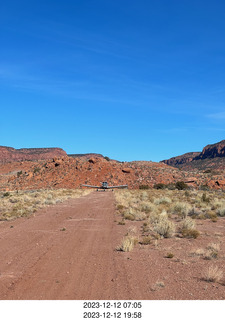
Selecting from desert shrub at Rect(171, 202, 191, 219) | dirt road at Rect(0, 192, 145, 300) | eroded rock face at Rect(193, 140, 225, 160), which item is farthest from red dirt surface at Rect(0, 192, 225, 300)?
eroded rock face at Rect(193, 140, 225, 160)

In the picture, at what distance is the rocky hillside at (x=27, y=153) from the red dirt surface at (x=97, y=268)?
171528mm

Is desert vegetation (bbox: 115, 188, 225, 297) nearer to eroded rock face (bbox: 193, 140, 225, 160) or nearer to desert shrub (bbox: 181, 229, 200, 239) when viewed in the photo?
desert shrub (bbox: 181, 229, 200, 239)

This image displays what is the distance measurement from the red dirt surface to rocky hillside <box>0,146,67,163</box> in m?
172

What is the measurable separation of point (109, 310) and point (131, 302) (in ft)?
1.54

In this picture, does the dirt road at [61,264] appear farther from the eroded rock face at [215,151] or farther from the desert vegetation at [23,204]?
the eroded rock face at [215,151]

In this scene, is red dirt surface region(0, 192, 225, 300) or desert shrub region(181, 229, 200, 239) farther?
desert shrub region(181, 229, 200, 239)

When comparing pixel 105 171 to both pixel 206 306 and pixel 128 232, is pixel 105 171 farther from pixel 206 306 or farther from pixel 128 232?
pixel 206 306

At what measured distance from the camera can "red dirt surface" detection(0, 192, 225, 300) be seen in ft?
19.5

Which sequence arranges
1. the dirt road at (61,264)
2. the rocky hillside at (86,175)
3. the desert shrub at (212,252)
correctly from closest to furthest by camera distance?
1. the dirt road at (61,264)
2. the desert shrub at (212,252)
3. the rocky hillside at (86,175)

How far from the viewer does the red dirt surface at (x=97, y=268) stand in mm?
5941

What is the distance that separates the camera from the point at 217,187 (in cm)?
5753

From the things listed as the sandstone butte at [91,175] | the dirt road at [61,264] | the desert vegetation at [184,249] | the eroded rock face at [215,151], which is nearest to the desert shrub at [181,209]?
the desert vegetation at [184,249]

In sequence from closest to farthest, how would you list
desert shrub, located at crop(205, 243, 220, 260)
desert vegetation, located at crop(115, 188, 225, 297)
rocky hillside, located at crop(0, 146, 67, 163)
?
desert vegetation, located at crop(115, 188, 225, 297), desert shrub, located at crop(205, 243, 220, 260), rocky hillside, located at crop(0, 146, 67, 163)

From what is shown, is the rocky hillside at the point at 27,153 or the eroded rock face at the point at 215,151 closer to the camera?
the eroded rock face at the point at 215,151
